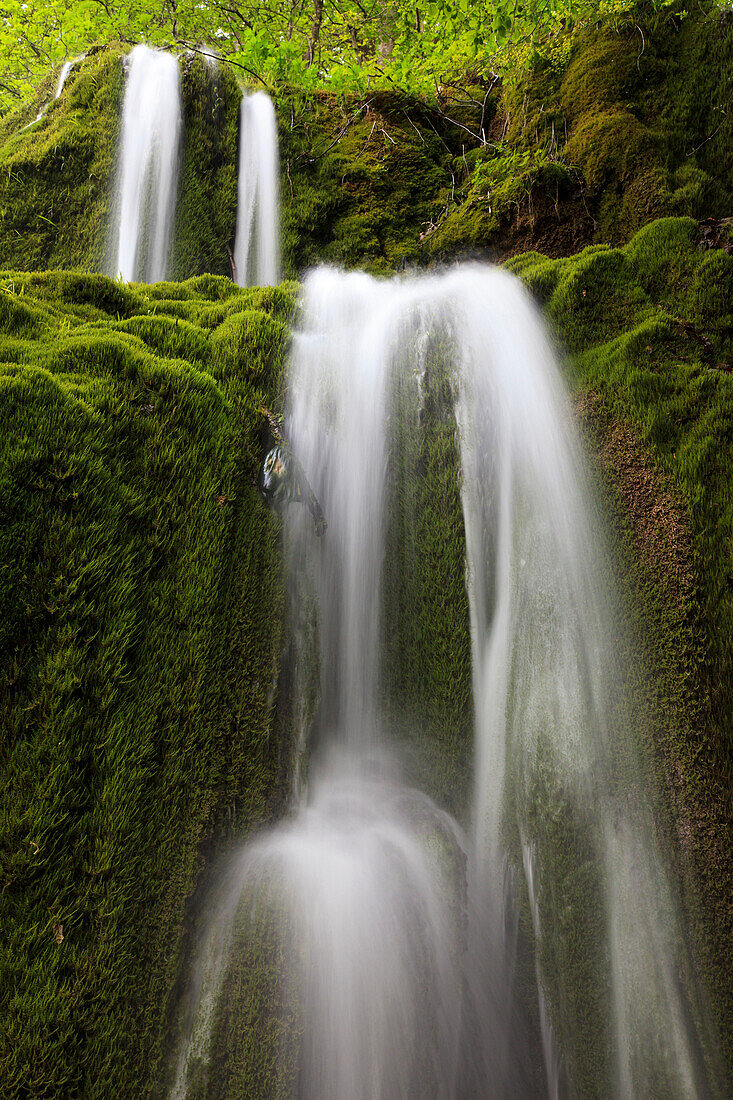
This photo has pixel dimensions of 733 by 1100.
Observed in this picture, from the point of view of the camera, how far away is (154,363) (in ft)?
7.51

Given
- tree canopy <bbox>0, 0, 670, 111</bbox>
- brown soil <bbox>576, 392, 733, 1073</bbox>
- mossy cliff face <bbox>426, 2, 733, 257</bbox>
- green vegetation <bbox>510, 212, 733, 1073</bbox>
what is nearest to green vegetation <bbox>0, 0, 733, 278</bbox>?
mossy cliff face <bbox>426, 2, 733, 257</bbox>

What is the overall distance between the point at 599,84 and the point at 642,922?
720cm

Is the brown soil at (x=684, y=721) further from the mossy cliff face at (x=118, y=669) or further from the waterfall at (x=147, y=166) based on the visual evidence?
the waterfall at (x=147, y=166)

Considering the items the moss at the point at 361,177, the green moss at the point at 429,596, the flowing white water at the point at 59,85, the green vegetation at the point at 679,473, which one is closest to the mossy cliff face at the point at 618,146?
the moss at the point at 361,177

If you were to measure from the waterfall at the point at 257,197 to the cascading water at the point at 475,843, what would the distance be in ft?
11.7

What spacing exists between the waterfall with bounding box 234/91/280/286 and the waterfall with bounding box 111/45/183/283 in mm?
788

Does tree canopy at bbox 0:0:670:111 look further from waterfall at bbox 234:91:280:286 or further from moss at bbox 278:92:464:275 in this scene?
waterfall at bbox 234:91:280:286

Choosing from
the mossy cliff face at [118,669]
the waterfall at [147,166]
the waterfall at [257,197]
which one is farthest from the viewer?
the waterfall at [257,197]

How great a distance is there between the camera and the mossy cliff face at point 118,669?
1.42 m

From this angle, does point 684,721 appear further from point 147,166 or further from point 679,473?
point 147,166

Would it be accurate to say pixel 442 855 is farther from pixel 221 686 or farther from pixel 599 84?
pixel 599 84

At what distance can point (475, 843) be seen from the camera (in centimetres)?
232

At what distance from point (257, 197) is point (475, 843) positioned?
7.03m

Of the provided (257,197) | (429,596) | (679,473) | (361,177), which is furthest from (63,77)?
(679,473)
